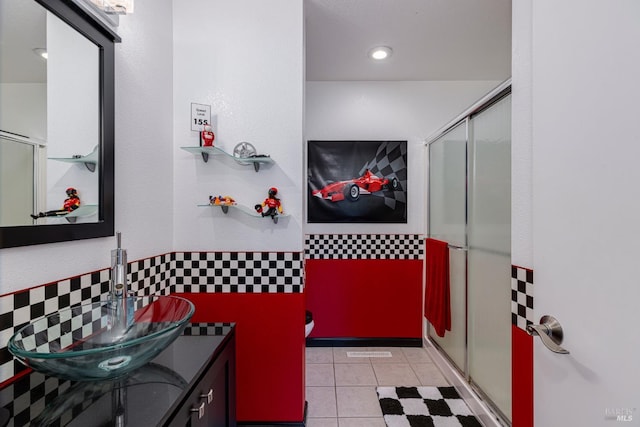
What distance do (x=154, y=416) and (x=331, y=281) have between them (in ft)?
6.72

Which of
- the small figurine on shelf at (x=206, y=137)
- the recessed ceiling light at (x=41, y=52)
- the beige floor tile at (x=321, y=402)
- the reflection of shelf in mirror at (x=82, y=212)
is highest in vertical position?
the recessed ceiling light at (x=41, y=52)

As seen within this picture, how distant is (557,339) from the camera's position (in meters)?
0.75

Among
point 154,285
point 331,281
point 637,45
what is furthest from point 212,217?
point 637,45

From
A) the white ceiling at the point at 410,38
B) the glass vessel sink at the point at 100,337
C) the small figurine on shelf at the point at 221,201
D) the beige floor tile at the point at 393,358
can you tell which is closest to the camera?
the glass vessel sink at the point at 100,337

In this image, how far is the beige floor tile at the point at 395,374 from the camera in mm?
2016

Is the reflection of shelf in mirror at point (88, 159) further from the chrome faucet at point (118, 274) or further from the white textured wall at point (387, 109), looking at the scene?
the white textured wall at point (387, 109)

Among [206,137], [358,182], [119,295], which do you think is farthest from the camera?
[358,182]

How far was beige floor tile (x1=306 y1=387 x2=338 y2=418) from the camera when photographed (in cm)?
170

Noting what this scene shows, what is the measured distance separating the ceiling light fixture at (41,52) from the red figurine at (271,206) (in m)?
0.93

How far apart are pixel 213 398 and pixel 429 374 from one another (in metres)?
1.78

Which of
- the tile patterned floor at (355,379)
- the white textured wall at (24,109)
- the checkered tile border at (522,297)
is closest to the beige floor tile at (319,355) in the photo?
the tile patterned floor at (355,379)

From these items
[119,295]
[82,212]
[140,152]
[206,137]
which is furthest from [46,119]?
[206,137]

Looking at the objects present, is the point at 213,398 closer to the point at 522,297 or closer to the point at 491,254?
the point at 522,297

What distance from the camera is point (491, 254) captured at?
1.61 metres
